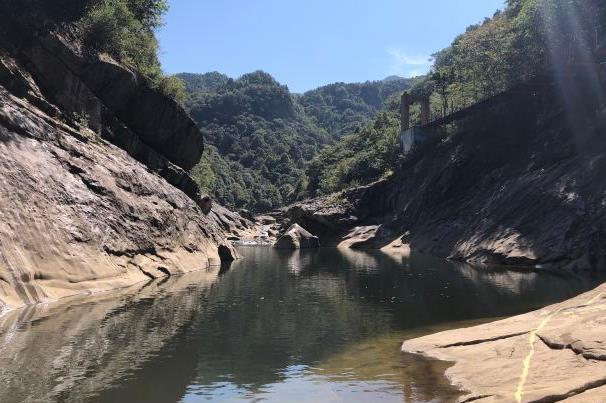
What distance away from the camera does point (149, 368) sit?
1622 cm

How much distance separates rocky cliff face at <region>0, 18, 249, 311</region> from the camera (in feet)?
90.1

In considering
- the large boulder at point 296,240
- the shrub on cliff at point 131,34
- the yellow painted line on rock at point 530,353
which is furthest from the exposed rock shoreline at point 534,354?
the large boulder at point 296,240

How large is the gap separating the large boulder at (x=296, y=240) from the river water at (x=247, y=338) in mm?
45172

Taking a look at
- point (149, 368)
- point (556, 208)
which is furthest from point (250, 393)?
point (556, 208)

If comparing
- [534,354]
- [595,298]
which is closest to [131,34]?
[595,298]

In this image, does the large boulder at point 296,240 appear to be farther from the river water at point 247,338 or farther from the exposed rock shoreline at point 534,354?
the exposed rock shoreline at point 534,354

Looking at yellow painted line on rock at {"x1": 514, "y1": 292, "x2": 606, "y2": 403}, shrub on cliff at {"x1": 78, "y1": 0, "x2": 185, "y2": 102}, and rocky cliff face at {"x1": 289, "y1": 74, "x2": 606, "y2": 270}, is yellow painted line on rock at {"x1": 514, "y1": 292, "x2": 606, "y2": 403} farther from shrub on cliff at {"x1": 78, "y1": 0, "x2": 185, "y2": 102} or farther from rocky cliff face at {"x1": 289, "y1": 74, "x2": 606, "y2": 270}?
shrub on cliff at {"x1": 78, "y1": 0, "x2": 185, "y2": 102}

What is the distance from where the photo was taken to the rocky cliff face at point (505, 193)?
49.3 m

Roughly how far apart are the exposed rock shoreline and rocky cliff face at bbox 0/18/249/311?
62.0 ft

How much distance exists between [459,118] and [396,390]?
80.4 metres

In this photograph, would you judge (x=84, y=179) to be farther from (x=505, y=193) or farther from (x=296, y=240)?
(x=296, y=240)

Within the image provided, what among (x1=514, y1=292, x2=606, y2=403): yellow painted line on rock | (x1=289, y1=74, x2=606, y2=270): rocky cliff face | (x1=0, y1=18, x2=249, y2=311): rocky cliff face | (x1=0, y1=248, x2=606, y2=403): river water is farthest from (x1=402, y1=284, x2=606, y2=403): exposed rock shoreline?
(x1=289, y1=74, x2=606, y2=270): rocky cliff face

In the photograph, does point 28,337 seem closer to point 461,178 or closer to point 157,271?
point 157,271

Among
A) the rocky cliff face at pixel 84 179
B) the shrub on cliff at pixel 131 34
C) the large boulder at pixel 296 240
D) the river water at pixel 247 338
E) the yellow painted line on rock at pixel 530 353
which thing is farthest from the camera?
the large boulder at pixel 296 240
